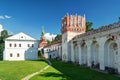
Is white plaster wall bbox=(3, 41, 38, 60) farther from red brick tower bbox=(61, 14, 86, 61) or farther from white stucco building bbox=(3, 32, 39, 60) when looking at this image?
red brick tower bbox=(61, 14, 86, 61)

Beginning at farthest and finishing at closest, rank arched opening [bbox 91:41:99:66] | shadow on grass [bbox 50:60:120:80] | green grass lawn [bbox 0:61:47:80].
Answer: arched opening [bbox 91:41:99:66]
green grass lawn [bbox 0:61:47:80]
shadow on grass [bbox 50:60:120:80]

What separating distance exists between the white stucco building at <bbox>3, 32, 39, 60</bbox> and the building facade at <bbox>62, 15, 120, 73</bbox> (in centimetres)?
995

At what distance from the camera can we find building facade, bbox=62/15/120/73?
29.8 m

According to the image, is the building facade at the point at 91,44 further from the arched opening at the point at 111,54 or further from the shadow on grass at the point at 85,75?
the shadow on grass at the point at 85,75

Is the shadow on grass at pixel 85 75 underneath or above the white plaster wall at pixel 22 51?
underneath

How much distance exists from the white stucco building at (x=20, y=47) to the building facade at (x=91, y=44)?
9953 millimetres

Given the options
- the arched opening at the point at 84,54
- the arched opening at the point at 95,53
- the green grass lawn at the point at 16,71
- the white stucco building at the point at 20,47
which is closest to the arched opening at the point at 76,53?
the arched opening at the point at 84,54

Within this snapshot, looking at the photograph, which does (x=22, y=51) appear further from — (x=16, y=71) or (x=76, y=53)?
(x=16, y=71)

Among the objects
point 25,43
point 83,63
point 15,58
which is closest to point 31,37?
point 25,43

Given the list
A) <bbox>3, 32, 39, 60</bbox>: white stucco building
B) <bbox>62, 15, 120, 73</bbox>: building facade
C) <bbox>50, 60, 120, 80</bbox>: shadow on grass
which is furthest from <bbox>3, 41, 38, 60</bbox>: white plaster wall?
<bbox>50, 60, 120, 80</bbox>: shadow on grass

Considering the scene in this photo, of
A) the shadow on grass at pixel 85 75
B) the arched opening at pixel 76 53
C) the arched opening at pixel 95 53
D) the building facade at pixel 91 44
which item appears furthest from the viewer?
the arched opening at pixel 76 53

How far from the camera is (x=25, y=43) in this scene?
177 ft

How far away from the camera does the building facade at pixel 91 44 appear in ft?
97.6

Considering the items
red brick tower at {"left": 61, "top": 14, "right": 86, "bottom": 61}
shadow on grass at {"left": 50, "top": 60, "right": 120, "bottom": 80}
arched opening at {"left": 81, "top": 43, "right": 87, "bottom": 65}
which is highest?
red brick tower at {"left": 61, "top": 14, "right": 86, "bottom": 61}
